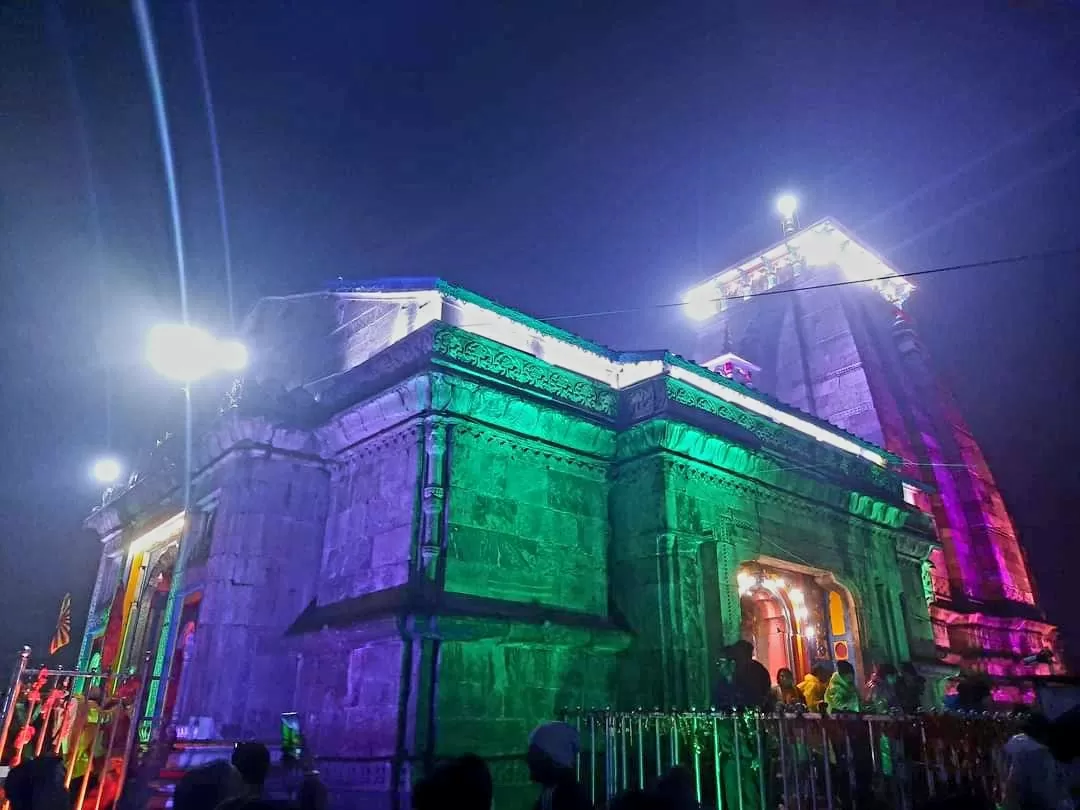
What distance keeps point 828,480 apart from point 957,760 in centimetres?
910

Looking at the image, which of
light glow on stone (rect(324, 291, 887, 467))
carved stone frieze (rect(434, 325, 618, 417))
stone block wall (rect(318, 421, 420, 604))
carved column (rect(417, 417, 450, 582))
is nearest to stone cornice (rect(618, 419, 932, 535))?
carved stone frieze (rect(434, 325, 618, 417))

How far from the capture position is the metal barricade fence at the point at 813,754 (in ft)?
22.9

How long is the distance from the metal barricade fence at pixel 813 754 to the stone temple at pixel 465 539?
1053 mm

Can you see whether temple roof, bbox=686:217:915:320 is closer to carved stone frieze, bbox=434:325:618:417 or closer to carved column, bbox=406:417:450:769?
carved stone frieze, bbox=434:325:618:417

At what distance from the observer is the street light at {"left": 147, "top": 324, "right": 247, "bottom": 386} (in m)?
15.7

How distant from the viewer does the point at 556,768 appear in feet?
16.0

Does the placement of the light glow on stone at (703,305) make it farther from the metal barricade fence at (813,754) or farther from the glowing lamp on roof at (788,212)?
the metal barricade fence at (813,754)

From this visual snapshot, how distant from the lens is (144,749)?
38.7 ft

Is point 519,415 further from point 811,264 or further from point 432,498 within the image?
point 811,264

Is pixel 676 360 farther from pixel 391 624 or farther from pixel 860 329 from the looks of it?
pixel 860 329

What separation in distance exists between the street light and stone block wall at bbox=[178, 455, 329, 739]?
14.9 ft

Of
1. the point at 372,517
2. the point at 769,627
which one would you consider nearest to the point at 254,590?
the point at 372,517

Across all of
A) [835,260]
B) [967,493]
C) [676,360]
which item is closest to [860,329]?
[835,260]

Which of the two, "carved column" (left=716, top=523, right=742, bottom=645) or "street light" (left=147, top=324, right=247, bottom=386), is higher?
"street light" (left=147, top=324, right=247, bottom=386)
